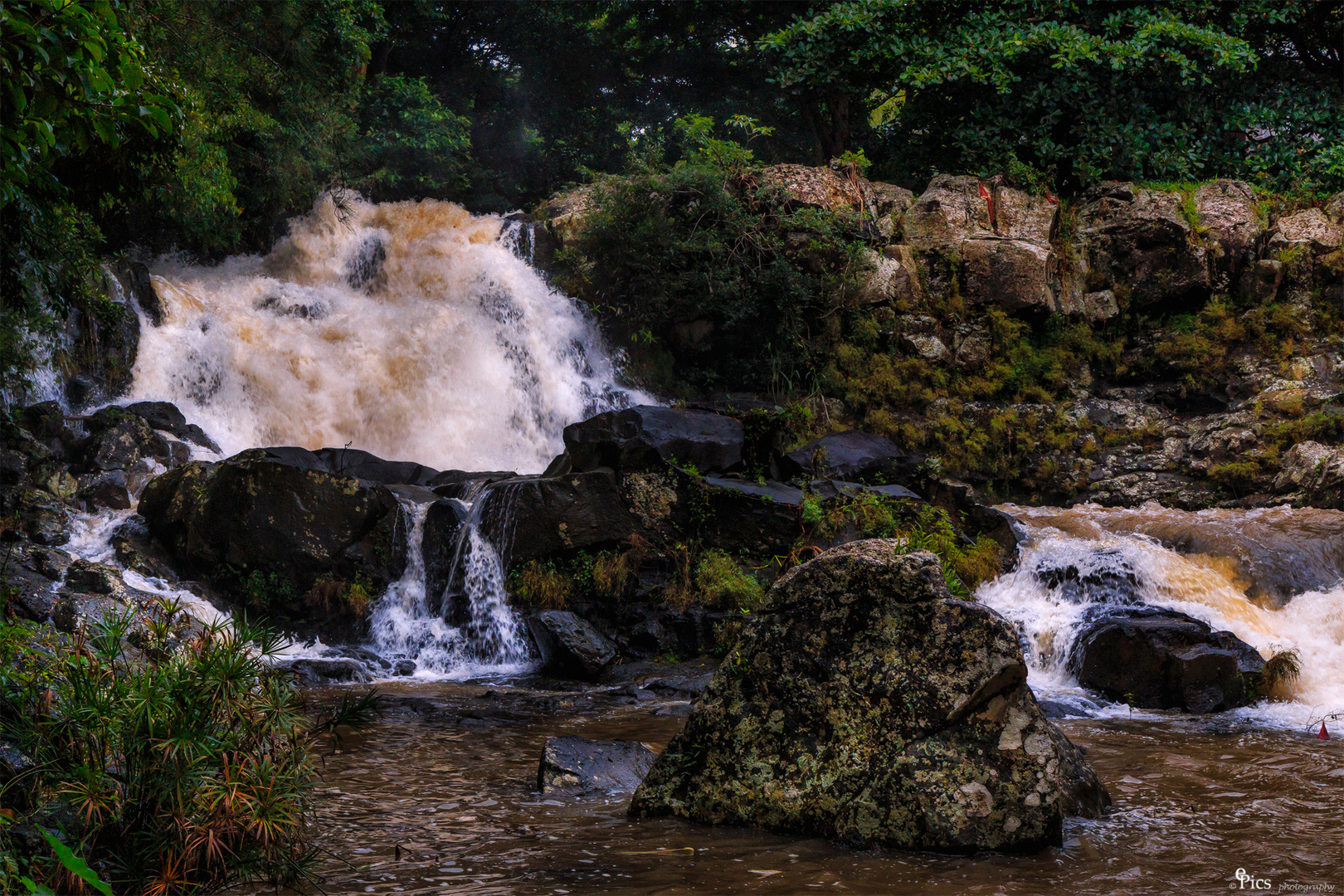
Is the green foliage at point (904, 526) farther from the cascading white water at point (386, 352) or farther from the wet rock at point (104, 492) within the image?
the wet rock at point (104, 492)

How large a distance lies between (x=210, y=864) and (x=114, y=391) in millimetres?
12817

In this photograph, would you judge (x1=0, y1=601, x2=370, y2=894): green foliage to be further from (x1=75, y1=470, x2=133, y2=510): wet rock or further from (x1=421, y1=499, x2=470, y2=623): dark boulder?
(x1=75, y1=470, x2=133, y2=510): wet rock

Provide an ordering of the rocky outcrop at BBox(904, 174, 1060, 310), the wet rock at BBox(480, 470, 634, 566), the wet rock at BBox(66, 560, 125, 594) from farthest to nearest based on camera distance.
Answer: the rocky outcrop at BBox(904, 174, 1060, 310), the wet rock at BBox(480, 470, 634, 566), the wet rock at BBox(66, 560, 125, 594)

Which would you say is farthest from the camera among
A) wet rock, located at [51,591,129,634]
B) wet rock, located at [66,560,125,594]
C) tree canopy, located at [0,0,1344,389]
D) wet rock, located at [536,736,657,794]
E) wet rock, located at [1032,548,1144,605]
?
wet rock, located at [1032,548,1144,605]

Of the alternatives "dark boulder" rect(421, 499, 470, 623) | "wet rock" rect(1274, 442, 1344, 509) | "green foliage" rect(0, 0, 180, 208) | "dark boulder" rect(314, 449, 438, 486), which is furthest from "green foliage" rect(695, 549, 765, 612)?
"wet rock" rect(1274, 442, 1344, 509)

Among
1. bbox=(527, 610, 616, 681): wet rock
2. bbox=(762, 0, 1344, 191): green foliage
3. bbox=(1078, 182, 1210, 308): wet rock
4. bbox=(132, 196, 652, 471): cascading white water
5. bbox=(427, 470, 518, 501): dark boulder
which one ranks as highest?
bbox=(762, 0, 1344, 191): green foliage

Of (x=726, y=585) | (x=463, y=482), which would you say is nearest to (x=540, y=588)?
(x=726, y=585)

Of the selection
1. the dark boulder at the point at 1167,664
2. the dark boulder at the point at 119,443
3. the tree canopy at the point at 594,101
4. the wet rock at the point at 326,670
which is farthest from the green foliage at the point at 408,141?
the dark boulder at the point at 1167,664

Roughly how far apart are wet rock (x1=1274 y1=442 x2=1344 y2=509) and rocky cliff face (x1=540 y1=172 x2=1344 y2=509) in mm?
1216

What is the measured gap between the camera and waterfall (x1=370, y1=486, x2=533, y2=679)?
34.6 feet

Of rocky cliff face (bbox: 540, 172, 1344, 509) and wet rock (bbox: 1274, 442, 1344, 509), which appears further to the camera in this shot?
rocky cliff face (bbox: 540, 172, 1344, 509)

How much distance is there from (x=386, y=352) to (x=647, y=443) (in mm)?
6887

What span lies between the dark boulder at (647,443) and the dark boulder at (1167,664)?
199 inches

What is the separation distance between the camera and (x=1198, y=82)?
57.5 feet
